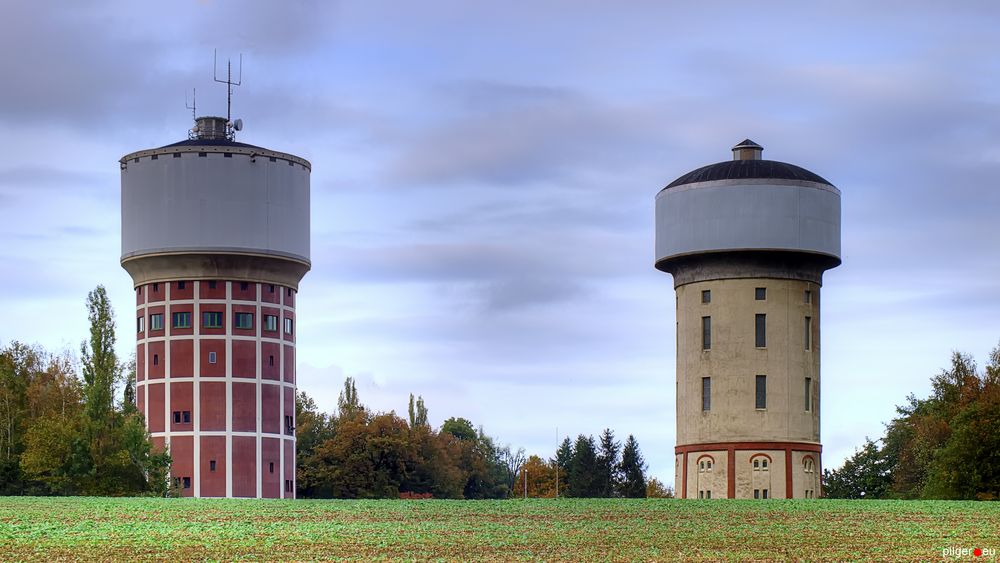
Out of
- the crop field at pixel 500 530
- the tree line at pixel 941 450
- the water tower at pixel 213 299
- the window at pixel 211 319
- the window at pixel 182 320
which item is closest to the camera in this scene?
the crop field at pixel 500 530

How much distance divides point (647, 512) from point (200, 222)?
134 feet

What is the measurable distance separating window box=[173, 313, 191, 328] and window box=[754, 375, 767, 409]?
3117 cm

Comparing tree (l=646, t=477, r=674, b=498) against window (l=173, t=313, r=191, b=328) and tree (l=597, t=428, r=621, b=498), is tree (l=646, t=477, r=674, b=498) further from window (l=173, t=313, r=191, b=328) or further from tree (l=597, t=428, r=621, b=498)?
window (l=173, t=313, r=191, b=328)

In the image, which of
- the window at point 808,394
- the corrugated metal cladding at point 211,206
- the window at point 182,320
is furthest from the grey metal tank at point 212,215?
the window at point 808,394

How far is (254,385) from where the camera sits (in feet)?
300

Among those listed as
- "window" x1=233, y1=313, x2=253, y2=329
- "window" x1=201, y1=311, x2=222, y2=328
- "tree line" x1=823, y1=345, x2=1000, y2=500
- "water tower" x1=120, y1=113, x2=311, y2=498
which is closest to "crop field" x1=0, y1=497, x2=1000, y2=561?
"tree line" x1=823, y1=345, x2=1000, y2=500

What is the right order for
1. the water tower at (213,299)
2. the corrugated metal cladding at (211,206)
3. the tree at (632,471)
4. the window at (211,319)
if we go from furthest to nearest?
the tree at (632,471), the window at (211,319), the water tower at (213,299), the corrugated metal cladding at (211,206)

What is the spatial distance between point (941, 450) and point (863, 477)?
2862 centimetres

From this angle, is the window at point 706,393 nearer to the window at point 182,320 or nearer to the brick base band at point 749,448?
the brick base band at point 749,448

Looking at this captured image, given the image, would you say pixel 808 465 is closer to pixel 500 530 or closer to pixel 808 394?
pixel 808 394

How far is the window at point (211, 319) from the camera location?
90312 millimetres

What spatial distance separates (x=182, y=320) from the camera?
90625 mm

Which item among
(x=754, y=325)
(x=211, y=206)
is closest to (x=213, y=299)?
(x=211, y=206)

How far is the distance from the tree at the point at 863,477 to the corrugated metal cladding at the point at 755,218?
94.8ft
